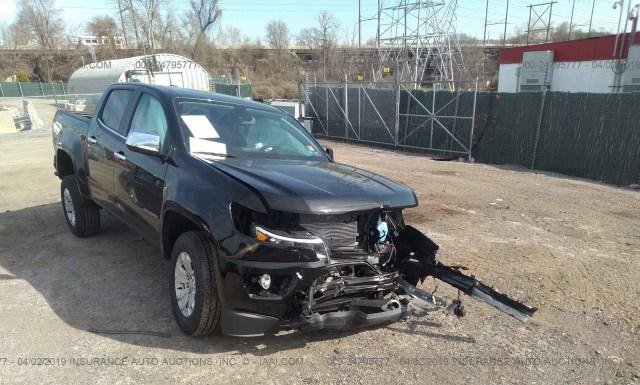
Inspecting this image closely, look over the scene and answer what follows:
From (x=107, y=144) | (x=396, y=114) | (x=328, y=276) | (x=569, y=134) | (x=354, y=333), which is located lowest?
(x=354, y=333)

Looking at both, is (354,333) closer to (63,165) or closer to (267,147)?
(267,147)

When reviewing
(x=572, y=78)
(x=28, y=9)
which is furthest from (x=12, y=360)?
(x=28, y=9)

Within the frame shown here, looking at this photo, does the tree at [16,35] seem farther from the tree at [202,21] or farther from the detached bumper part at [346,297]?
the detached bumper part at [346,297]

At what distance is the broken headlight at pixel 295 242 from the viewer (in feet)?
9.45

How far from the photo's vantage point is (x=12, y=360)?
3174 millimetres

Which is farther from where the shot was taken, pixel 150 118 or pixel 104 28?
pixel 104 28

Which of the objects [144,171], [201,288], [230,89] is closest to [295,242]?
[201,288]

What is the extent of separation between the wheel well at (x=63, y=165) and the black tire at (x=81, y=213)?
0.37 meters

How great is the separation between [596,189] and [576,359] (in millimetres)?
7563

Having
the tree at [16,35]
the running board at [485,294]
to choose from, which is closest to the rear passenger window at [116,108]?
the running board at [485,294]

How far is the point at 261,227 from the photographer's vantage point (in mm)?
2912

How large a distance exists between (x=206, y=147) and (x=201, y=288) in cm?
118

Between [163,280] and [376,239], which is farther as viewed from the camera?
[163,280]

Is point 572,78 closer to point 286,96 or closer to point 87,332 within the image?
point 87,332
